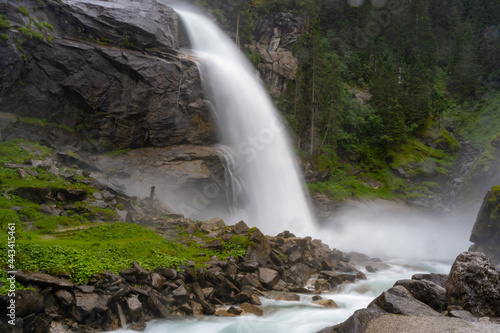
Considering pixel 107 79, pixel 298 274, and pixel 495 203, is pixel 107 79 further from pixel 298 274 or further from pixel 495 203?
pixel 495 203

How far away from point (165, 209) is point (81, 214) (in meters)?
4.93

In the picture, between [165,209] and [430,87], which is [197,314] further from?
[430,87]

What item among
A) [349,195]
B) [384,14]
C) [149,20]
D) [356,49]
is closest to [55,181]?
[149,20]

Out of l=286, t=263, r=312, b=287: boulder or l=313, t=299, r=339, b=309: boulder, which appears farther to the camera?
l=286, t=263, r=312, b=287: boulder

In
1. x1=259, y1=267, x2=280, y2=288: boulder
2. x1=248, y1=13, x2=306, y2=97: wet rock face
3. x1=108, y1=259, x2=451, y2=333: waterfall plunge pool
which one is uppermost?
x1=248, y1=13, x2=306, y2=97: wet rock face

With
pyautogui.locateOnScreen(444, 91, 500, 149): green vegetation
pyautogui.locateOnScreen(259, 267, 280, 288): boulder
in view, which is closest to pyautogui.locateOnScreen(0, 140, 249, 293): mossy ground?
pyautogui.locateOnScreen(259, 267, 280, 288): boulder

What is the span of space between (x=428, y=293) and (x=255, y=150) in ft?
68.5

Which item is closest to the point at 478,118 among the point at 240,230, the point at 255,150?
the point at 255,150

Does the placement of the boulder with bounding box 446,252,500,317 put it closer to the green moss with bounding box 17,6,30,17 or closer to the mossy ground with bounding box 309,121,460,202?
the mossy ground with bounding box 309,121,460,202

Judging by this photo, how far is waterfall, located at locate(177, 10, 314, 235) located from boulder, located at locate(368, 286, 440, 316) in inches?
667

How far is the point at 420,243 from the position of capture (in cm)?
2895

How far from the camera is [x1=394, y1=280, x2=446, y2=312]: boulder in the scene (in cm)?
882

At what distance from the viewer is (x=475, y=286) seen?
815cm

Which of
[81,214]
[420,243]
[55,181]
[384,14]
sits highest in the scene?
[384,14]
